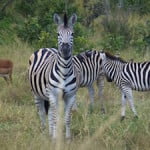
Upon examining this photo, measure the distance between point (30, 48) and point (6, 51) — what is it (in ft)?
2.83

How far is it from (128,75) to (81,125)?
320 centimetres

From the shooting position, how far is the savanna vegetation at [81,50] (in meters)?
5.66

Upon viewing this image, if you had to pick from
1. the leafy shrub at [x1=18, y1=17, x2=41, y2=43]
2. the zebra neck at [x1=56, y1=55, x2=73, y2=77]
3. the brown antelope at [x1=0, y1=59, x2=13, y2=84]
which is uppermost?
the leafy shrub at [x1=18, y1=17, x2=41, y2=43]

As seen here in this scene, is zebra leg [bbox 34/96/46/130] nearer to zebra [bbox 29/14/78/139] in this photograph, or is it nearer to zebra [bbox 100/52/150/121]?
zebra [bbox 29/14/78/139]

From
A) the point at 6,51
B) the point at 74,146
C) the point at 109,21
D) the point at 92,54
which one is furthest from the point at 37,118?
the point at 109,21

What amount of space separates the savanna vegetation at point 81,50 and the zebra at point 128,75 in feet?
1.16

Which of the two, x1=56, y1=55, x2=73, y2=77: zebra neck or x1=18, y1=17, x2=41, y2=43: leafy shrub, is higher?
x1=18, y1=17, x2=41, y2=43: leafy shrub

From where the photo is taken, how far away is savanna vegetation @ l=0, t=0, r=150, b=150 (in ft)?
18.6

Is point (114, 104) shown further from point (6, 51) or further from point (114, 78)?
point (6, 51)

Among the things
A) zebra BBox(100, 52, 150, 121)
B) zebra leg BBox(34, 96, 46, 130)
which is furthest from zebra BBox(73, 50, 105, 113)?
zebra leg BBox(34, 96, 46, 130)

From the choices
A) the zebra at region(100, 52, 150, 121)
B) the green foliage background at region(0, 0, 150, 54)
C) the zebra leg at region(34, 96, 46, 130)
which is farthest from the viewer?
the green foliage background at region(0, 0, 150, 54)

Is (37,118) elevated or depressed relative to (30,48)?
depressed

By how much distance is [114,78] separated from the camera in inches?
401

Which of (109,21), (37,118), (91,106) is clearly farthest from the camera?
(109,21)
